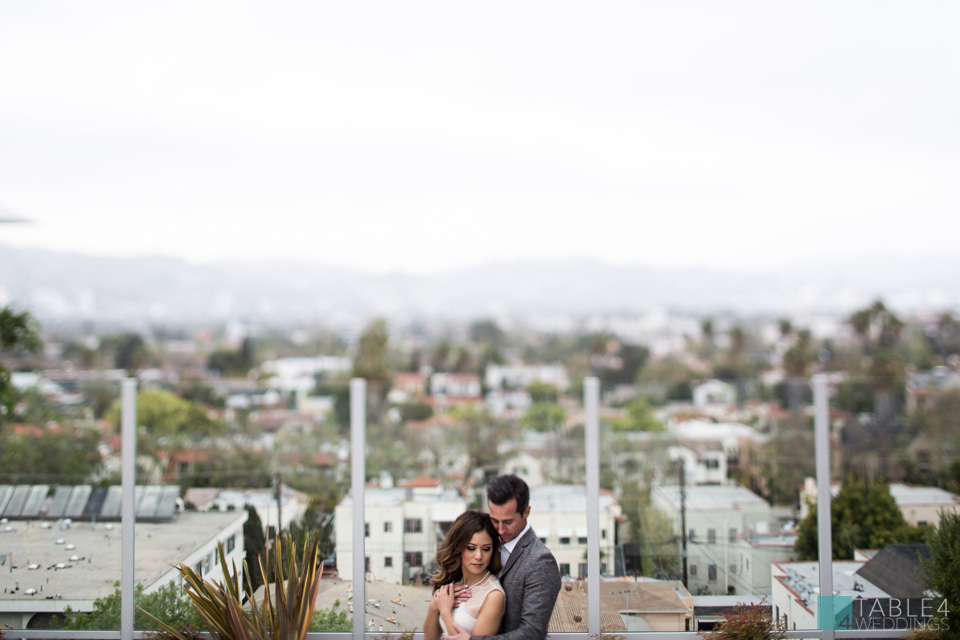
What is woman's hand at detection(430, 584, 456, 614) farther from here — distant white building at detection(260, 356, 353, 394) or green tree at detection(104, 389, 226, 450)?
distant white building at detection(260, 356, 353, 394)

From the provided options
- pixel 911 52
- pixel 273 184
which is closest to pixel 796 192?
pixel 911 52

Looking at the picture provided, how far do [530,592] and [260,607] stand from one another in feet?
3.86

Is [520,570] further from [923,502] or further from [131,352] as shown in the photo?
[131,352]

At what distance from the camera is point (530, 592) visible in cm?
183

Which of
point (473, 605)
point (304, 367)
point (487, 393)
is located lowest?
point (487, 393)

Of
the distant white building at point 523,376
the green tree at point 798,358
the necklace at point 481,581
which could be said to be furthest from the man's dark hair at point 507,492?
the green tree at point 798,358

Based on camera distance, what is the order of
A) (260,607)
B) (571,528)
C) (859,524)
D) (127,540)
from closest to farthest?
(260,607), (127,540), (571,528), (859,524)

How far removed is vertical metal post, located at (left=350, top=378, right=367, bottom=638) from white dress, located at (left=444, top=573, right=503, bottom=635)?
2.55ft

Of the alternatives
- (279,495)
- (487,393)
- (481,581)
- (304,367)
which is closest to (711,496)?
(481,581)

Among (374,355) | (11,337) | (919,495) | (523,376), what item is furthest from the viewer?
(374,355)

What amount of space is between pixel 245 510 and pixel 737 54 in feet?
26.0

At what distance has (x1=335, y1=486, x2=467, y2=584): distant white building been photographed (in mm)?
2619

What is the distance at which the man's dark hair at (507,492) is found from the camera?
1.89 metres

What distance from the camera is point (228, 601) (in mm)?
2188
